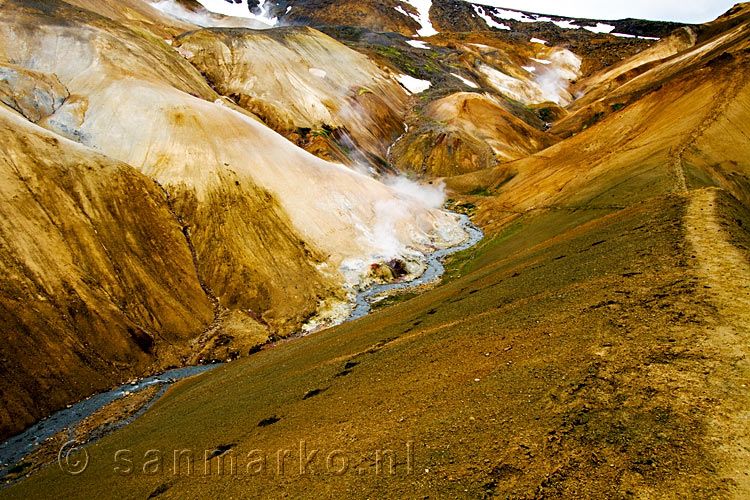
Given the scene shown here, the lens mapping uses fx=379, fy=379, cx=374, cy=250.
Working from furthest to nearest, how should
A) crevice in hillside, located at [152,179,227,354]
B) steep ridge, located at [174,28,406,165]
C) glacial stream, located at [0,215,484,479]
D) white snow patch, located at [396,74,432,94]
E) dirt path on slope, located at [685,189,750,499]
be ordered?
white snow patch, located at [396,74,432,94], steep ridge, located at [174,28,406,165], crevice in hillside, located at [152,179,227,354], glacial stream, located at [0,215,484,479], dirt path on slope, located at [685,189,750,499]

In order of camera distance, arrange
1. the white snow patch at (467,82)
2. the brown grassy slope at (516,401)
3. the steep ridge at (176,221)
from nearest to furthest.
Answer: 1. the brown grassy slope at (516,401)
2. the steep ridge at (176,221)
3. the white snow patch at (467,82)

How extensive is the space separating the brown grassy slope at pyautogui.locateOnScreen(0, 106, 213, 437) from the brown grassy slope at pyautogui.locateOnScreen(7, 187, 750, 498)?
667cm

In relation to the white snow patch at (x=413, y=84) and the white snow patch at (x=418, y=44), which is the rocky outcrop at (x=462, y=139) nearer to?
the white snow patch at (x=413, y=84)

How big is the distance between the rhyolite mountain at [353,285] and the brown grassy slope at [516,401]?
7 cm

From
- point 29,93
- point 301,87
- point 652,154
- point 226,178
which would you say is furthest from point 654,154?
point 301,87

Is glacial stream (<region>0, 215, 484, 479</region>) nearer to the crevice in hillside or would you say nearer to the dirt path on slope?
the crevice in hillside

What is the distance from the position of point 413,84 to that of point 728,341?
12862 centimetres

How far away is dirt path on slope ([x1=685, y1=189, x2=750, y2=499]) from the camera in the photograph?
6.51 m

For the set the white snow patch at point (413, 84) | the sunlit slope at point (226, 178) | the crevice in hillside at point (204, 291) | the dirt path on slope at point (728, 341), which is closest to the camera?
the dirt path on slope at point (728, 341)

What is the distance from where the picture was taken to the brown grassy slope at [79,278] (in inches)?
821

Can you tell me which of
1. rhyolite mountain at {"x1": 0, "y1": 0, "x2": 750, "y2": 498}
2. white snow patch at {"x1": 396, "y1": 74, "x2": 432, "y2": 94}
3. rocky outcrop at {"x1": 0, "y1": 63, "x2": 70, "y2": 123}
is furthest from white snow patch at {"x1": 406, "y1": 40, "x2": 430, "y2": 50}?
rocky outcrop at {"x1": 0, "y1": 63, "x2": 70, "y2": 123}

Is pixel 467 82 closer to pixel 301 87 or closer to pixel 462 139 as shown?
pixel 462 139

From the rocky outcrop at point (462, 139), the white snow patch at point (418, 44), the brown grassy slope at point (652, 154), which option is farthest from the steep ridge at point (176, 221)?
the white snow patch at point (418, 44)

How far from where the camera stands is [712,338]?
9.36m
